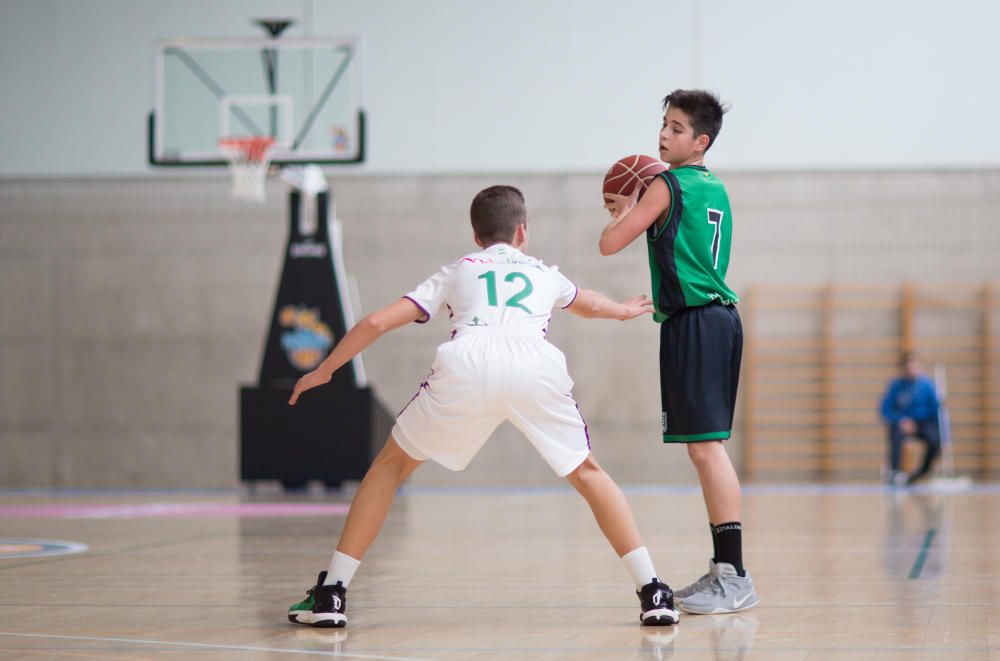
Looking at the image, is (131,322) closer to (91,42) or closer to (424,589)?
(91,42)

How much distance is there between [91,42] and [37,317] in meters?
3.57

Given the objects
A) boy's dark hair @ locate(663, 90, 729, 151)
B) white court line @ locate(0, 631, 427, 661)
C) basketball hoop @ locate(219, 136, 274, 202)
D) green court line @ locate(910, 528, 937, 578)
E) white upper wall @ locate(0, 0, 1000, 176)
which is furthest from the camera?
white upper wall @ locate(0, 0, 1000, 176)

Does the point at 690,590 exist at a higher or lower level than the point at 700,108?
lower

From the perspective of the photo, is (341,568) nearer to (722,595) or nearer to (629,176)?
(722,595)

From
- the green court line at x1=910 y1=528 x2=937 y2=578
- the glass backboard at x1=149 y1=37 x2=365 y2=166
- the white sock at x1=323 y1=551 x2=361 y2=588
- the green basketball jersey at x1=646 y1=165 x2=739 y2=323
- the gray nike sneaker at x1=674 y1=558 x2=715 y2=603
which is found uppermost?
the glass backboard at x1=149 y1=37 x2=365 y2=166

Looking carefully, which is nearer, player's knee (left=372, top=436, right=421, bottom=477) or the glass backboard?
player's knee (left=372, top=436, right=421, bottom=477)

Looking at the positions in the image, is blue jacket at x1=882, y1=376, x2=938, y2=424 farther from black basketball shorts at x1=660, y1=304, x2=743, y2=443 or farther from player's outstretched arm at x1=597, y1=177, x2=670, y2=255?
player's outstretched arm at x1=597, y1=177, x2=670, y2=255

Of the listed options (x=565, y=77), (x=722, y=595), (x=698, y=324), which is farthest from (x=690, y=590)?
(x=565, y=77)

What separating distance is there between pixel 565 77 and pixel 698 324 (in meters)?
12.4

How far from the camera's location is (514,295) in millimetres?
3643

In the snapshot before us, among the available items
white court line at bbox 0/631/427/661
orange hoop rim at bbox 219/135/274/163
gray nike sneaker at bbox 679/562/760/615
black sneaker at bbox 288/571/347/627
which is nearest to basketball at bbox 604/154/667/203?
gray nike sneaker at bbox 679/562/760/615

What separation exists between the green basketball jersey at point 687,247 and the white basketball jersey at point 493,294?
445mm

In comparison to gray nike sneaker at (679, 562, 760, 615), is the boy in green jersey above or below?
above

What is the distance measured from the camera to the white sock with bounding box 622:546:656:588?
3.63 metres
